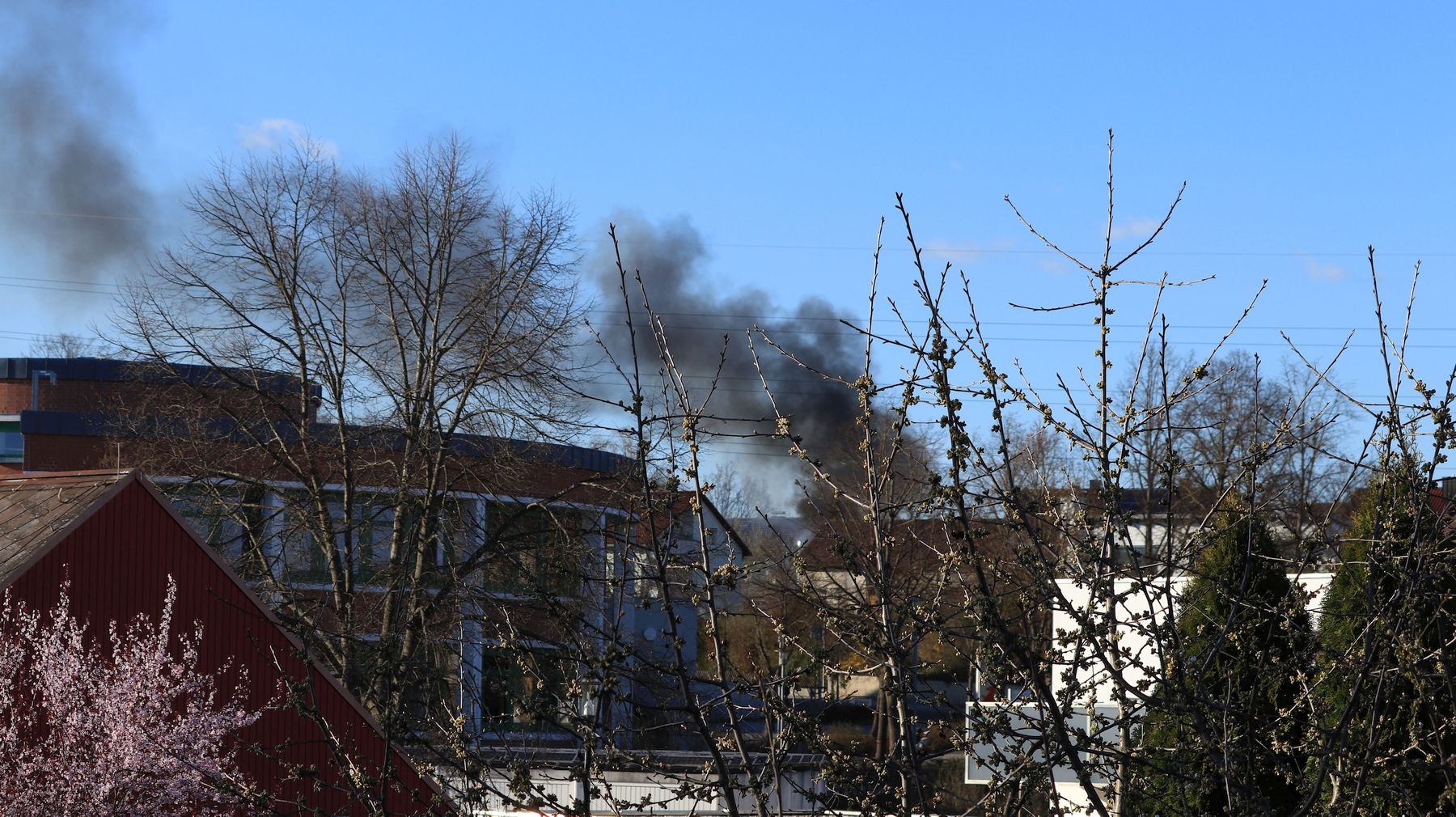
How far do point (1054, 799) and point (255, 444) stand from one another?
21.3m

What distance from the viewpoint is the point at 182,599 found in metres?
12.7

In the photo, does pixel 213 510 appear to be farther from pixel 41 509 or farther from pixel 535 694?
pixel 535 694

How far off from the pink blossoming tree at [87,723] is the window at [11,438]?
94.6ft

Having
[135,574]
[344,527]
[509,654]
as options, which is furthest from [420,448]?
[509,654]

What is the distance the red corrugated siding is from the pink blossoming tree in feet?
0.64

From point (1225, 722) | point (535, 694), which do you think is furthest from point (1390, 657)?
point (535, 694)

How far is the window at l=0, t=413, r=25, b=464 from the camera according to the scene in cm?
3772

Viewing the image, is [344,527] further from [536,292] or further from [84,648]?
[84,648]

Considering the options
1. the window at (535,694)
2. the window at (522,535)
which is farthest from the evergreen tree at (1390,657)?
the window at (522,535)

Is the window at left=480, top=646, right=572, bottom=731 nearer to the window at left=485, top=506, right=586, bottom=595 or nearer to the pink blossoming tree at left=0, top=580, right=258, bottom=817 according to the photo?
the pink blossoming tree at left=0, top=580, right=258, bottom=817

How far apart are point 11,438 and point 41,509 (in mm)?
28741

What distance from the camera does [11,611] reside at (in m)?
11.3

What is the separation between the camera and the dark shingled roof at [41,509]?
1159 cm

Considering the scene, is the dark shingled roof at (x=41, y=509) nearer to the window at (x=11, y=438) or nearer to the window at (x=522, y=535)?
the window at (x=522, y=535)
